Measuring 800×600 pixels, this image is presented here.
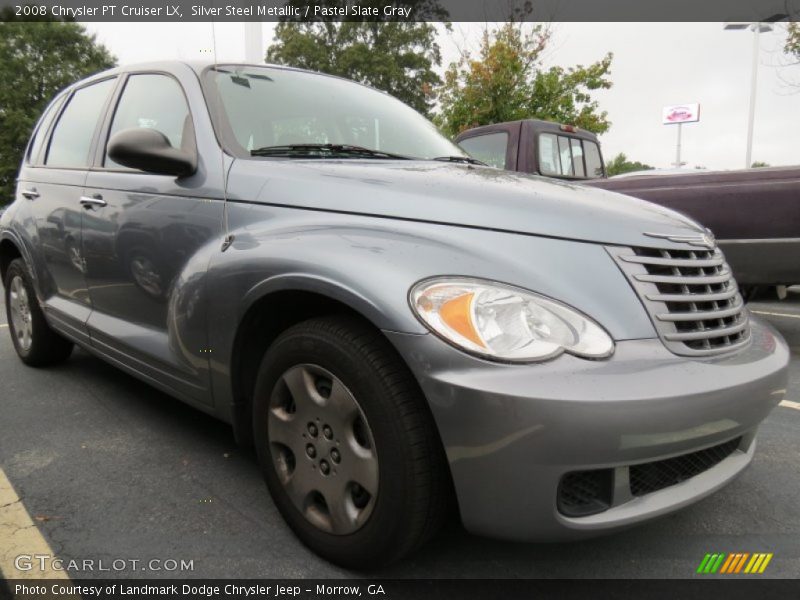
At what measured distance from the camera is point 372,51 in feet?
91.7

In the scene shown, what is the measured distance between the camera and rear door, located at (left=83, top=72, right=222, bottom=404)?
2174 millimetres

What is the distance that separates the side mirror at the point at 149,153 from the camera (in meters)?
2.12

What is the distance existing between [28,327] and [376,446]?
10.8 feet

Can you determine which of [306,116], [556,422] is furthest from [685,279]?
[306,116]

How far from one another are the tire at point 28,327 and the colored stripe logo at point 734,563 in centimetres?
374

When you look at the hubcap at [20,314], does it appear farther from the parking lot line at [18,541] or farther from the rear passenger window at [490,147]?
the rear passenger window at [490,147]

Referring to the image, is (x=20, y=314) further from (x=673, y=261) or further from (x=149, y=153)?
(x=673, y=261)

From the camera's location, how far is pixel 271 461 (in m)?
1.93

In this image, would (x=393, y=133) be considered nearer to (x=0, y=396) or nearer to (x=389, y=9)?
(x=0, y=396)

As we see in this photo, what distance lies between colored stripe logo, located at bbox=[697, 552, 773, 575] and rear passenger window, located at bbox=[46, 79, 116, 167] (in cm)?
326

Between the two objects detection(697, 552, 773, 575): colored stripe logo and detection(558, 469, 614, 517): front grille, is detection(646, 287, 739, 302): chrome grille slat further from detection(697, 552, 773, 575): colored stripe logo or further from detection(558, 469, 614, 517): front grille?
detection(697, 552, 773, 575): colored stripe logo

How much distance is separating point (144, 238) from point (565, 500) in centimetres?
194

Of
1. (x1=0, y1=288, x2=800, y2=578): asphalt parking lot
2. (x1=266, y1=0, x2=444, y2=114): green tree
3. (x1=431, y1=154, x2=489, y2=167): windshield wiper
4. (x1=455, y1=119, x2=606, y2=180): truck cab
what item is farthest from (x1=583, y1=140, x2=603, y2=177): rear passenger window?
(x1=266, y1=0, x2=444, y2=114): green tree

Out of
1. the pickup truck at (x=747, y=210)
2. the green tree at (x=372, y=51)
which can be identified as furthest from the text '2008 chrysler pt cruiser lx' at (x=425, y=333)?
the green tree at (x=372, y=51)
